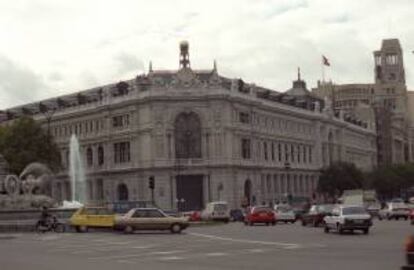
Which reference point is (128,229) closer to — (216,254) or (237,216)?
(216,254)

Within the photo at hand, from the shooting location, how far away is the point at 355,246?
102ft

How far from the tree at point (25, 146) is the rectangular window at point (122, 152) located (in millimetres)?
15269

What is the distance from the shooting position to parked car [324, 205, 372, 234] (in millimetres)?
42031

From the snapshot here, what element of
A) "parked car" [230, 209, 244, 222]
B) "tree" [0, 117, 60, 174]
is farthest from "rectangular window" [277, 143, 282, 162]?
"parked car" [230, 209, 244, 222]

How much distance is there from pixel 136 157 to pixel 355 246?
95.0 meters

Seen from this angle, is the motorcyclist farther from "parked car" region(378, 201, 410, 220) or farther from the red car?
"parked car" region(378, 201, 410, 220)

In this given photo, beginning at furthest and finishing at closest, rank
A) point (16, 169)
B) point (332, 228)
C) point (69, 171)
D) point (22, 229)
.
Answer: point (69, 171)
point (16, 169)
point (22, 229)
point (332, 228)

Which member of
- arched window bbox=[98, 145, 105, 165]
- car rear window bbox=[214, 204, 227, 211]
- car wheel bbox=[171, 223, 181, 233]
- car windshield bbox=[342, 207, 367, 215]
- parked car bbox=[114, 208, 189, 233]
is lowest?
car wheel bbox=[171, 223, 181, 233]

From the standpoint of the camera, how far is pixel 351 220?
4206 centimetres

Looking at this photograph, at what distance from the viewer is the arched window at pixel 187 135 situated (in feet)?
403

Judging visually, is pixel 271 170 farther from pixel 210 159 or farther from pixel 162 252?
pixel 162 252

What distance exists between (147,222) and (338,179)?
9714cm

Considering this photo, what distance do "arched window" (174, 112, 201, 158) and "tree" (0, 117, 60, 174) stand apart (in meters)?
18.5

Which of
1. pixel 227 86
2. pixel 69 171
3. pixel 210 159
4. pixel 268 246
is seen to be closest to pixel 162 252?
pixel 268 246
